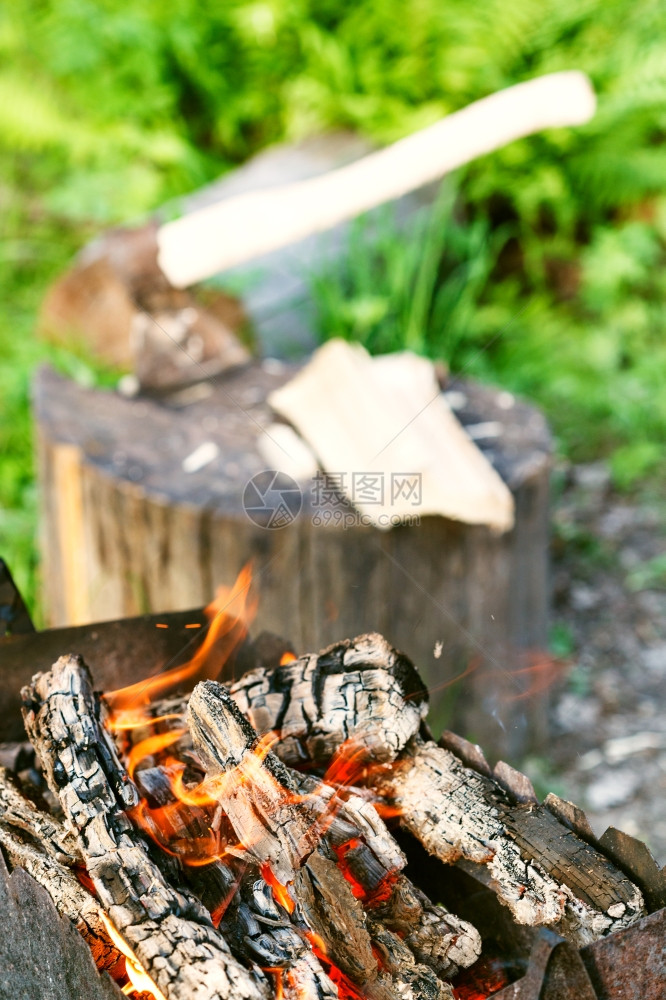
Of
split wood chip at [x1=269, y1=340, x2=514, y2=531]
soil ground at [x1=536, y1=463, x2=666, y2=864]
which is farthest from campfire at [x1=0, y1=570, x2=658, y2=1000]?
soil ground at [x1=536, y1=463, x2=666, y2=864]

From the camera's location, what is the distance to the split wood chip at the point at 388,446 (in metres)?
1.78

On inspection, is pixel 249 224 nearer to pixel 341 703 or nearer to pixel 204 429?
pixel 204 429

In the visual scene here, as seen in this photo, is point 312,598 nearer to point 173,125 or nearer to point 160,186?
point 160,186

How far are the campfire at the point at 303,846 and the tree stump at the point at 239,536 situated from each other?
0.94 ft

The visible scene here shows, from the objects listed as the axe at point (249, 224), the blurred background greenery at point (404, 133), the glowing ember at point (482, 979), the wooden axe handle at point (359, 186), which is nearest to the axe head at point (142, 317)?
the axe at point (249, 224)

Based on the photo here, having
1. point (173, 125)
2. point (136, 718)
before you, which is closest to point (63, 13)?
point (173, 125)

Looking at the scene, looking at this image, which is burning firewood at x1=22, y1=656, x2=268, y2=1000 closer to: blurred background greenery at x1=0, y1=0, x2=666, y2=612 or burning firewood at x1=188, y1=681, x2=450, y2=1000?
burning firewood at x1=188, y1=681, x2=450, y2=1000

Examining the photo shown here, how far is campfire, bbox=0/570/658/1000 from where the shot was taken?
0.82 m

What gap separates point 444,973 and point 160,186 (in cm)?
365

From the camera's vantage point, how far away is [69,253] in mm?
4188

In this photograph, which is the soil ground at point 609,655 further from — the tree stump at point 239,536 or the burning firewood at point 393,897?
the burning firewood at point 393,897

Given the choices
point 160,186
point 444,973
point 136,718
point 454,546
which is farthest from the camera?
point 160,186

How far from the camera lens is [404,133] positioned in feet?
11.5

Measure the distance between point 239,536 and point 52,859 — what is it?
0.87 meters
